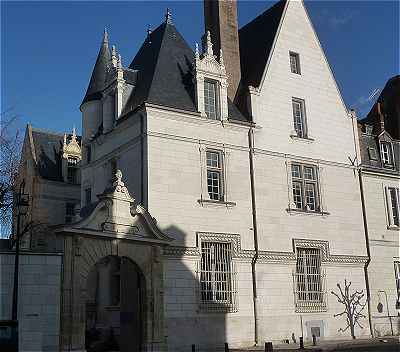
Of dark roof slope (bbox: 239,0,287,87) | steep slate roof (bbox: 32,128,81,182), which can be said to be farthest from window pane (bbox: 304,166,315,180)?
steep slate roof (bbox: 32,128,81,182)

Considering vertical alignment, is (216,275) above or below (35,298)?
above

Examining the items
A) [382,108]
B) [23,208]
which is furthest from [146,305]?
[382,108]

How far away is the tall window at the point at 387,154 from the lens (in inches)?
1249

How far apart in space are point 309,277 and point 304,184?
173 inches

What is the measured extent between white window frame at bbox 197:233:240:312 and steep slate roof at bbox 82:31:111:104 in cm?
1035

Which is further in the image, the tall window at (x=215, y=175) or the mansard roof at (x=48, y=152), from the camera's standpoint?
the mansard roof at (x=48, y=152)

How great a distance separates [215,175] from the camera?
24.0 meters

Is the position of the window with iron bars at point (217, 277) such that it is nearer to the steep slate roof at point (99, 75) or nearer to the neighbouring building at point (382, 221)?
the neighbouring building at point (382, 221)

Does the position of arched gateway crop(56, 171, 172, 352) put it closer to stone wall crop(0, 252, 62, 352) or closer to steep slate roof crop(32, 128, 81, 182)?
stone wall crop(0, 252, 62, 352)

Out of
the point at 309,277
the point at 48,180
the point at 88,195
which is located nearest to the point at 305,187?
the point at 309,277

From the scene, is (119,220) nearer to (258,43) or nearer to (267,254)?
(267,254)

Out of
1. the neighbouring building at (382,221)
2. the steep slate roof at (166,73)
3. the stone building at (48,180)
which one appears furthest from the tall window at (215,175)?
the stone building at (48,180)

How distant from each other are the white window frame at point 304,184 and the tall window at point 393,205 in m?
5.68

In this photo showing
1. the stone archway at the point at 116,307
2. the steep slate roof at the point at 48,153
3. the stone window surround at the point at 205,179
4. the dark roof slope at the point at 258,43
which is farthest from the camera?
the steep slate roof at the point at 48,153
